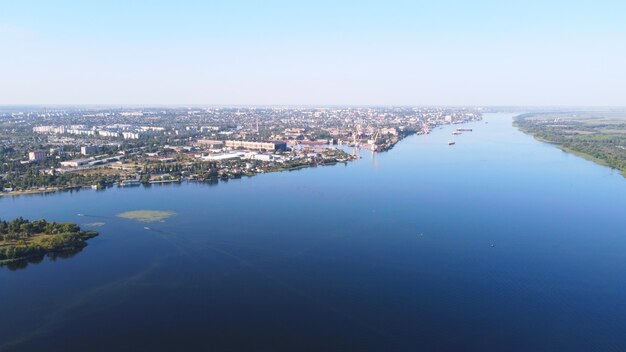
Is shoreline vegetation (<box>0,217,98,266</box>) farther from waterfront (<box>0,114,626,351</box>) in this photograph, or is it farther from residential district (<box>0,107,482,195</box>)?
residential district (<box>0,107,482,195</box>)

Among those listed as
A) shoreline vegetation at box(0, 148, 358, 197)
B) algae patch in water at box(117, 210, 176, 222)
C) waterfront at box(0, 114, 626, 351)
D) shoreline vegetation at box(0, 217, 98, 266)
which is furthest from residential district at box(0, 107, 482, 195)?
shoreline vegetation at box(0, 217, 98, 266)

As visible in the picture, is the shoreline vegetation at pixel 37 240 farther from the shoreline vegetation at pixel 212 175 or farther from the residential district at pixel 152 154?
the residential district at pixel 152 154

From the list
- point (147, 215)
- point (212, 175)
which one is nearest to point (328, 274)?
point (147, 215)

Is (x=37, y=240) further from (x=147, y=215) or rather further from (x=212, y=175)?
(x=212, y=175)

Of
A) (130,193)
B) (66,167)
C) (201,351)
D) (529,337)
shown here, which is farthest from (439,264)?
(66,167)

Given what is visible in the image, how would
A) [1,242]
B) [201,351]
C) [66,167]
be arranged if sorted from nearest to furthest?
1. [201,351]
2. [1,242]
3. [66,167]

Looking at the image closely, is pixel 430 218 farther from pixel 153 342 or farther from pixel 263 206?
pixel 153 342

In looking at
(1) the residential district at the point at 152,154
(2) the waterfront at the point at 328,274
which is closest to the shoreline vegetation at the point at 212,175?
(1) the residential district at the point at 152,154

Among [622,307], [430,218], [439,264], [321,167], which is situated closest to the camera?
[622,307]
